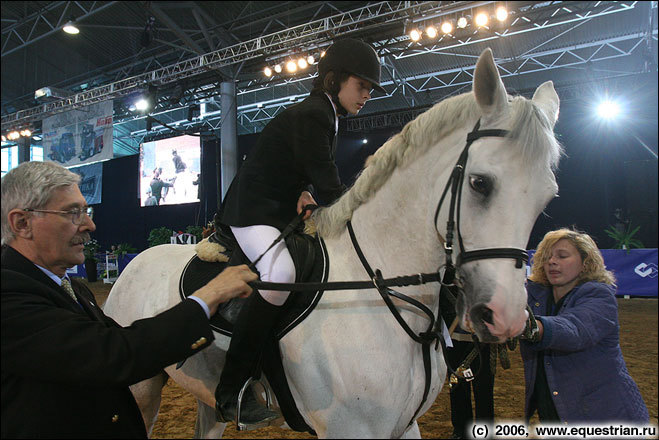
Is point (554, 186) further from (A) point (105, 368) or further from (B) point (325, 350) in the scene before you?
(A) point (105, 368)

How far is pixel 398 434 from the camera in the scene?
129 cm

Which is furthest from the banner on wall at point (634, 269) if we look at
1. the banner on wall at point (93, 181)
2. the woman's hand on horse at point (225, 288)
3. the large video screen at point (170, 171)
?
the banner on wall at point (93, 181)

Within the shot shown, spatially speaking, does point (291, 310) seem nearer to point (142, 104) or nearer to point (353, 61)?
point (353, 61)

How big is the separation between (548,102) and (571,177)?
30.5 ft

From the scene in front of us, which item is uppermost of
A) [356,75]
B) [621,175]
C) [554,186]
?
[621,175]

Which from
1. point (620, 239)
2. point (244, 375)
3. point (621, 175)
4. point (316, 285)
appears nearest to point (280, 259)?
point (316, 285)

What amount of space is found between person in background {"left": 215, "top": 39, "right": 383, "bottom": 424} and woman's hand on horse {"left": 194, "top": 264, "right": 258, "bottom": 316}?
20 cm

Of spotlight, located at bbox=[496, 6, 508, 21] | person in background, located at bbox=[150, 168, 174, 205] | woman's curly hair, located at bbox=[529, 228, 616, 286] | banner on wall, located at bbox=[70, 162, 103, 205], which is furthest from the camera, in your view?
banner on wall, located at bbox=[70, 162, 103, 205]

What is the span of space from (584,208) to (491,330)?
992cm

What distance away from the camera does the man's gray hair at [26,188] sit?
0.99 m

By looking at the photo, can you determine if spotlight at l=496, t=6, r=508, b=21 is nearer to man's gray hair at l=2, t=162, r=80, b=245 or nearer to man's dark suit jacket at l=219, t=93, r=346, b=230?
man's dark suit jacket at l=219, t=93, r=346, b=230

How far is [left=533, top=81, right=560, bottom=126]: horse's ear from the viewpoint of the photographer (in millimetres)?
1397

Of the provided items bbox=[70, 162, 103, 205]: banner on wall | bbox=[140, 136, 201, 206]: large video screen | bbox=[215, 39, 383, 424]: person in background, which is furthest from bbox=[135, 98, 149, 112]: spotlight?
bbox=[215, 39, 383, 424]: person in background

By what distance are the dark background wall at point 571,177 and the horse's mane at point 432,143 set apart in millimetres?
Answer: 5243
